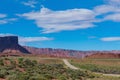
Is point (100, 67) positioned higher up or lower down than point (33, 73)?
higher up

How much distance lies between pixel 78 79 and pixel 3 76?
9.76m

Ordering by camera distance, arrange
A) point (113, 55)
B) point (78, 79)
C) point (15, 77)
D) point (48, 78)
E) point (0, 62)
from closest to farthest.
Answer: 1. point (15, 77)
2. point (48, 78)
3. point (78, 79)
4. point (0, 62)
5. point (113, 55)

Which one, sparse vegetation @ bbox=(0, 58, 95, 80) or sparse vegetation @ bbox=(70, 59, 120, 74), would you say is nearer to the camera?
sparse vegetation @ bbox=(0, 58, 95, 80)

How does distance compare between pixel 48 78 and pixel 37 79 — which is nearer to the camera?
pixel 37 79

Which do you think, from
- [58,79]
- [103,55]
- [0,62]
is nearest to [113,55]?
[103,55]

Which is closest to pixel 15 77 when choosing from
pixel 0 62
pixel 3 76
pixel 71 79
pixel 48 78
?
pixel 3 76

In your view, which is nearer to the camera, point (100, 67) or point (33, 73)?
point (33, 73)

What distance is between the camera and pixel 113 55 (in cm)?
17262

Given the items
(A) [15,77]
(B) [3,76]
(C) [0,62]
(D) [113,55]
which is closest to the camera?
(A) [15,77]

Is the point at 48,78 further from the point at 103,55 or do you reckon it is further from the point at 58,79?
the point at 103,55

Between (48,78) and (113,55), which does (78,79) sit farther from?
(113,55)

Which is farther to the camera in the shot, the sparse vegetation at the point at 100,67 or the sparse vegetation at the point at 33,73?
the sparse vegetation at the point at 100,67

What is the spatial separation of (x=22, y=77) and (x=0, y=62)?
66.0 feet

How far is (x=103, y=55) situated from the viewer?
17488 cm
